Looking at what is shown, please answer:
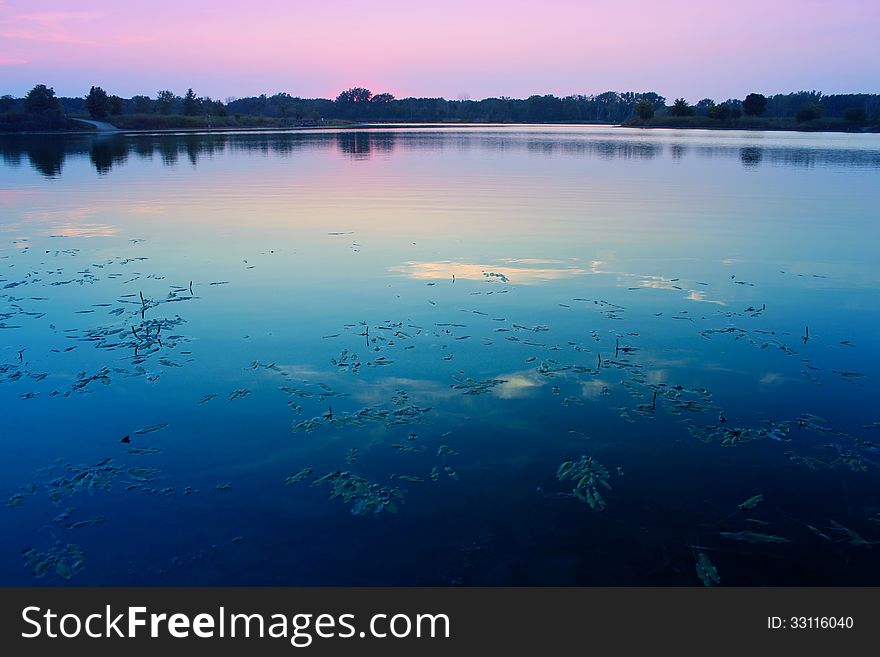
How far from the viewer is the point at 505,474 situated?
8.27m

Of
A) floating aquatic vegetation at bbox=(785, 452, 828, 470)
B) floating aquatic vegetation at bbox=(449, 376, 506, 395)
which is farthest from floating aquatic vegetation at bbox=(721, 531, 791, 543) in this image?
floating aquatic vegetation at bbox=(449, 376, 506, 395)

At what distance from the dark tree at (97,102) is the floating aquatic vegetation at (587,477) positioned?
650ft

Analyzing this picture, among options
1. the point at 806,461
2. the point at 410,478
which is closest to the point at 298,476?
the point at 410,478

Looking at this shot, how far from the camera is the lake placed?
6.87 m

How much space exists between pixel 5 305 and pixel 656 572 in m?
16.6

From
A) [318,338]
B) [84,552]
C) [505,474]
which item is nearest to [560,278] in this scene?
[318,338]

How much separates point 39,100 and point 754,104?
207 m

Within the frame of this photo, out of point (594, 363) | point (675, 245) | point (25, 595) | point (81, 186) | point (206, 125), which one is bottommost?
point (25, 595)

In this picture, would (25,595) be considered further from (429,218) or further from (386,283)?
(429,218)

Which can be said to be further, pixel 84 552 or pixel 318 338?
pixel 318 338

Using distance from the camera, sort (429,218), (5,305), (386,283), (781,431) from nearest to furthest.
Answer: (781,431)
(5,305)
(386,283)
(429,218)

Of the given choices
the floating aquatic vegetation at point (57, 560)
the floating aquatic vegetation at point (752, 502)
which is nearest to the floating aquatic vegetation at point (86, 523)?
the floating aquatic vegetation at point (57, 560)

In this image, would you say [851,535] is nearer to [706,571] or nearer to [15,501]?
[706,571]

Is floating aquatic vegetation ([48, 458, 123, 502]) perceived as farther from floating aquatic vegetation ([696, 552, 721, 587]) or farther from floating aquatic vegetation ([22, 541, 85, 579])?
floating aquatic vegetation ([696, 552, 721, 587])
